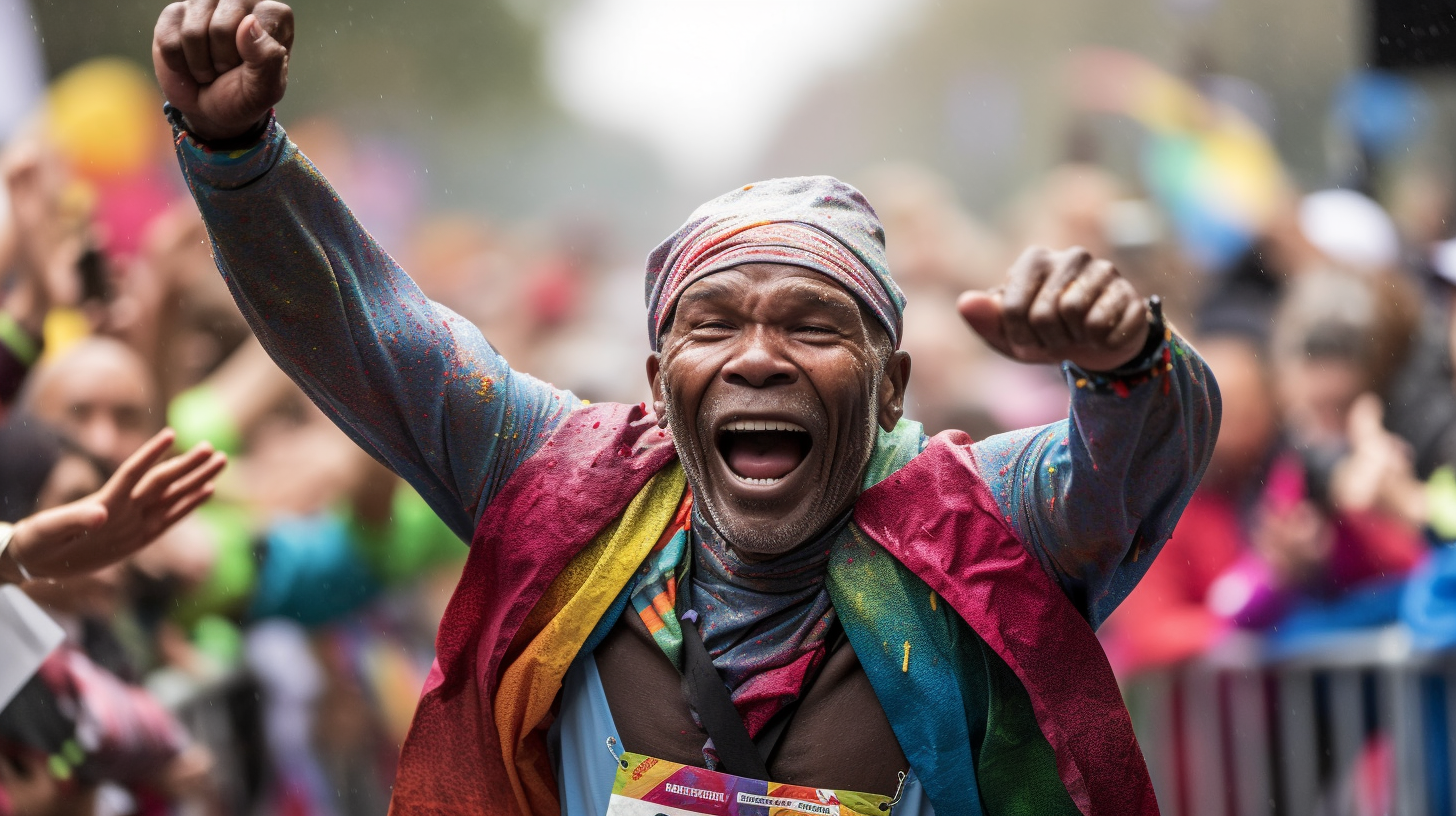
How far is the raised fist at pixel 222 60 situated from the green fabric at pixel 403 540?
10.6 feet

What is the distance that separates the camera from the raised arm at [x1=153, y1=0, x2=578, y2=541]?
7.10ft

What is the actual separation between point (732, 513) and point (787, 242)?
48 cm

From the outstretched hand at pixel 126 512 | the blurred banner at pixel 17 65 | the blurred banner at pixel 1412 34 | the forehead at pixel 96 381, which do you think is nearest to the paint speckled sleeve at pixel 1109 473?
the outstretched hand at pixel 126 512

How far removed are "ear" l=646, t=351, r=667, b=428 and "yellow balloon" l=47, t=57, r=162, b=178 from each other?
14.7 feet

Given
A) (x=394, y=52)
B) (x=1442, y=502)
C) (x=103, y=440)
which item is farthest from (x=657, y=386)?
(x=394, y=52)

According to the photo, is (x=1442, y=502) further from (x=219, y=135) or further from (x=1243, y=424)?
(x=219, y=135)

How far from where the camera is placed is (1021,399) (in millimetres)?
6035

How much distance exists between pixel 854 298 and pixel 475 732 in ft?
3.40

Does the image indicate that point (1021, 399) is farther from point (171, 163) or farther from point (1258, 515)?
point (171, 163)

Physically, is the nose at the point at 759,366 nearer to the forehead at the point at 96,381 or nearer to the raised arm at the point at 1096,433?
the raised arm at the point at 1096,433

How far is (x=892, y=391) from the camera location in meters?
2.63

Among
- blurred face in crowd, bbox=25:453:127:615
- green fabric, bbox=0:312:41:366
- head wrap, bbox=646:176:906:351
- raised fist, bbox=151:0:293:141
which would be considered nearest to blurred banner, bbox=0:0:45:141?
green fabric, bbox=0:312:41:366

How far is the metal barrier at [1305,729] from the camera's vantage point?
4.63 metres

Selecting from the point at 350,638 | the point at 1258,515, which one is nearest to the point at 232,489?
the point at 350,638
